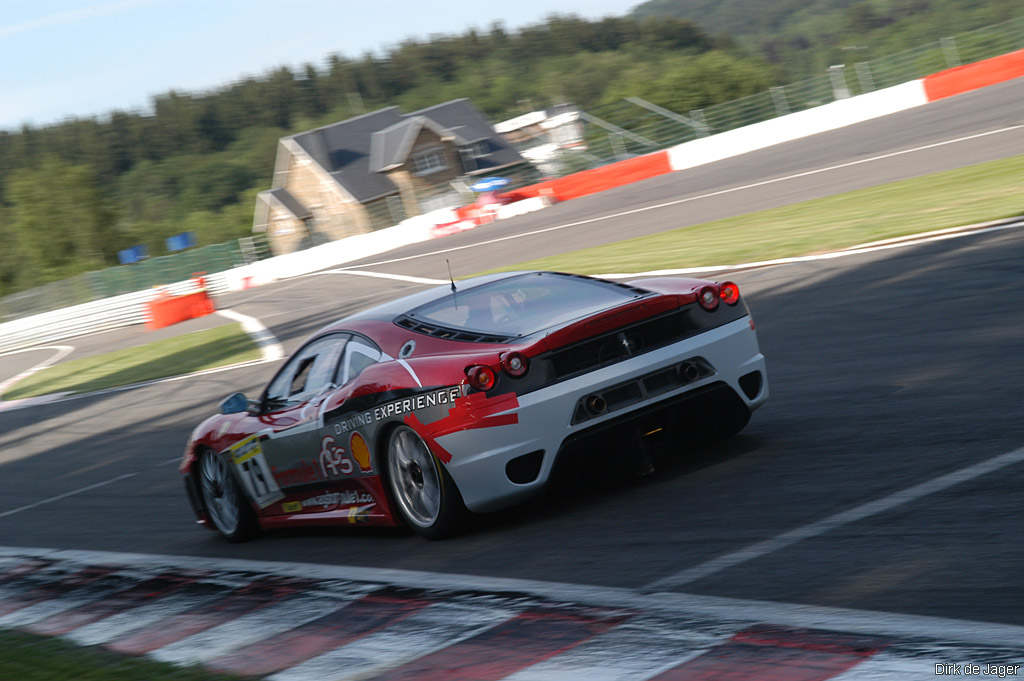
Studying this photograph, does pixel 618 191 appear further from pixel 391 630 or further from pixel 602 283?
pixel 391 630

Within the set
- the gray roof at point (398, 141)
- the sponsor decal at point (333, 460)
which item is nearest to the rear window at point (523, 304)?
the sponsor decal at point (333, 460)

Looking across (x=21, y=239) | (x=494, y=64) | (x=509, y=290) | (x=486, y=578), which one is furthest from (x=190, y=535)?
(x=494, y=64)

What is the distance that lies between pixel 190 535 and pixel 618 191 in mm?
26471

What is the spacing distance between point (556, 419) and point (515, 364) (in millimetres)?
304

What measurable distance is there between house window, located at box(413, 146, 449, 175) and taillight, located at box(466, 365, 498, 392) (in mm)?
69789

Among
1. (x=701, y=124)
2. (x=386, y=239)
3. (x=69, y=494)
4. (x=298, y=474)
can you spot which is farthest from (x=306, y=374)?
(x=701, y=124)

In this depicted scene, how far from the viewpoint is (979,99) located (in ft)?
89.1

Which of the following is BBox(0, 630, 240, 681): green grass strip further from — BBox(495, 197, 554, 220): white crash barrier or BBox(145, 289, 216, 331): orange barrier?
BBox(495, 197, 554, 220): white crash barrier

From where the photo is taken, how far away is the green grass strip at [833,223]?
42.8 ft

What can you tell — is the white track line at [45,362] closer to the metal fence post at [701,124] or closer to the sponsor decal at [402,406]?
the sponsor decal at [402,406]

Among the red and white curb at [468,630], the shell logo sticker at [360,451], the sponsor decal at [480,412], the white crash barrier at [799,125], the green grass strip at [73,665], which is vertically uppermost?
the white crash barrier at [799,125]

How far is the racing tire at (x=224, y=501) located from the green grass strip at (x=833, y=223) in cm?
790

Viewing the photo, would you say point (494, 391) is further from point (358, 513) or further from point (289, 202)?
point (289, 202)

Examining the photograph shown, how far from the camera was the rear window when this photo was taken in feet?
18.5
